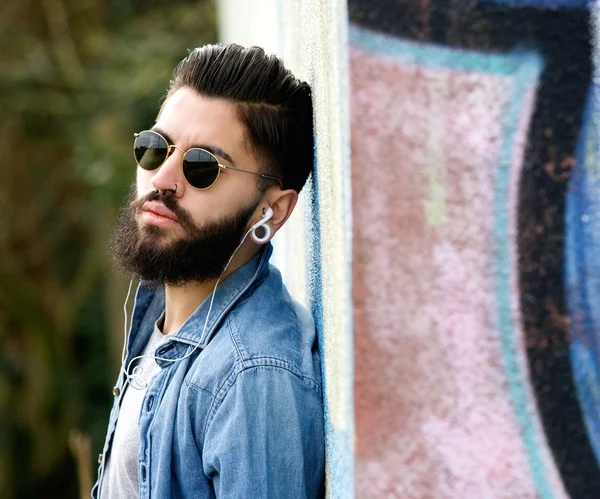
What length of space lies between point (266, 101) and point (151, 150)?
306mm

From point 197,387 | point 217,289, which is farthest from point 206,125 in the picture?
point 197,387

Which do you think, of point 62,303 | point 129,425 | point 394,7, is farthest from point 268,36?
point 62,303

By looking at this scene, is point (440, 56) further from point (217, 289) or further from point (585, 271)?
point (217, 289)

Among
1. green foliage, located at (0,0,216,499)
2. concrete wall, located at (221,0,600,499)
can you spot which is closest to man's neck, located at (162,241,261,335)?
concrete wall, located at (221,0,600,499)

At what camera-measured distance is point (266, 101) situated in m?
1.98

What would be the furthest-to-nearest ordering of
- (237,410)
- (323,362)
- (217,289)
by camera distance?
(217,289) < (323,362) < (237,410)

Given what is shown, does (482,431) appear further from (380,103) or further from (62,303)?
(62,303)

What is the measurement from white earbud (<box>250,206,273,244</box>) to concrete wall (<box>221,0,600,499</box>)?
27.7 inches

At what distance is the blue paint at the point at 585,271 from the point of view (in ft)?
3.85

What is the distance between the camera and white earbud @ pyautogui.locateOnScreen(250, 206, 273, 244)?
6.38 feet

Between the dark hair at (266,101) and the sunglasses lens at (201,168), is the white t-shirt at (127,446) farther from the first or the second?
the dark hair at (266,101)

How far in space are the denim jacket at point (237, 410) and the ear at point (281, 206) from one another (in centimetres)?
16

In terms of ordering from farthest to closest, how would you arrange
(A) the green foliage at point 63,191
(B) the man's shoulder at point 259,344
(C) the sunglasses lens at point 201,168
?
(A) the green foliage at point 63,191
(C) the sunglasses lens at point 201,168
(B) the man's shoulder at point 259,344

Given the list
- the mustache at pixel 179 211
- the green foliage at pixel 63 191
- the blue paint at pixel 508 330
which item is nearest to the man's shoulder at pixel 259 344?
the mustache at pixel 179 211
